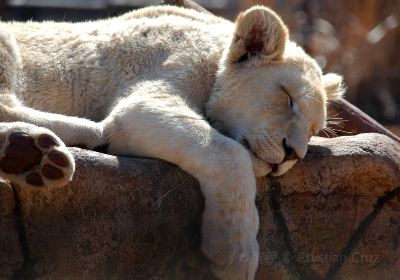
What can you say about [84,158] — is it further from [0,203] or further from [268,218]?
[268,218]

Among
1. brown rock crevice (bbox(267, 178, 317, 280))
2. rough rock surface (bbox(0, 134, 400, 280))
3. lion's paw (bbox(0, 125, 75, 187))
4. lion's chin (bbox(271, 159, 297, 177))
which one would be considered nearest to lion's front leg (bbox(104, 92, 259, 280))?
rough rock surface (bbox(0, 134, 400, 280))

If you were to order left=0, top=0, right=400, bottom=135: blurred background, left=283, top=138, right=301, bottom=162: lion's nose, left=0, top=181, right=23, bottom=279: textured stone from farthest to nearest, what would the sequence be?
left=0, top=0, right=400, bottom=135: blurred background < left=283, top=138, right=301, bottom=162: lion's nose < left=0, top=181, right=23, bottom=279: textured stone

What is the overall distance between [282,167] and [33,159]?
1371 mm

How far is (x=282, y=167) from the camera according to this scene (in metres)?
4.46

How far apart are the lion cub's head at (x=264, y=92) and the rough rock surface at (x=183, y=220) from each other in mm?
215

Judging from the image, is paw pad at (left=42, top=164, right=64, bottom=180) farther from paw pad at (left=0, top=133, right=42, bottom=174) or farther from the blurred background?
the blurred background

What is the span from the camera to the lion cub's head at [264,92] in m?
4.54

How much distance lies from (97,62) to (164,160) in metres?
0.91

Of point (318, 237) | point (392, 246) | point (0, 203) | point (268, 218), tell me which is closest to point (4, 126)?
point (0, 203)

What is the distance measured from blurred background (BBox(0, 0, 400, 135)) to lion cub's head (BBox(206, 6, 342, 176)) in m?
8.12

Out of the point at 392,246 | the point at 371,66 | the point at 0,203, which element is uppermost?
the point at 0,203

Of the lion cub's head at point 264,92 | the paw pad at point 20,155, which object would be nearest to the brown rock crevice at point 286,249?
the lion cub's head at point 264,92

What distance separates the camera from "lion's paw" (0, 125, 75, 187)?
3639 millimetres

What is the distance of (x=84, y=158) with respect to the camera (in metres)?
4.04
